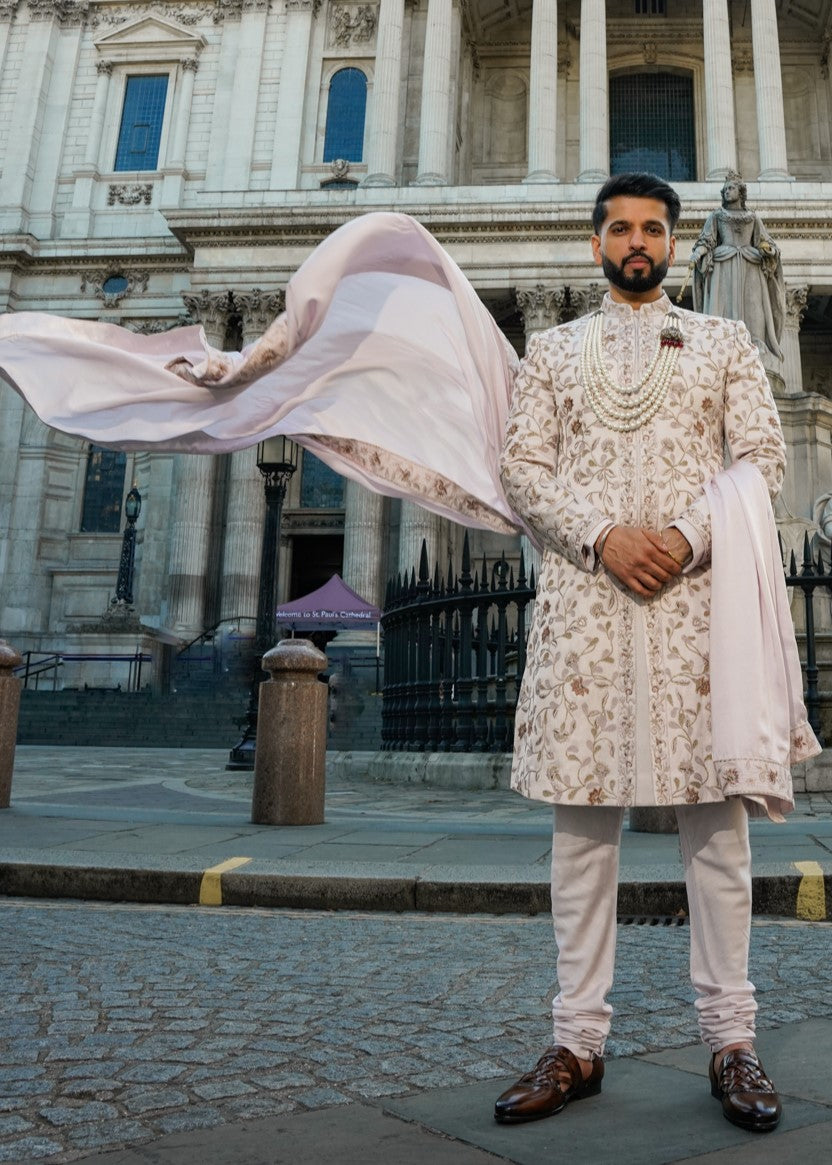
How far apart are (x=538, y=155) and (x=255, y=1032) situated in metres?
32.1

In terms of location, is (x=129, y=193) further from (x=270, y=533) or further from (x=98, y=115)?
(x=270, y=533)

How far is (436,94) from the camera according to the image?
1270 inches

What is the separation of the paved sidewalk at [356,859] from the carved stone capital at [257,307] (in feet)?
75.8

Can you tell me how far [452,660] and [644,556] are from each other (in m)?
7.31

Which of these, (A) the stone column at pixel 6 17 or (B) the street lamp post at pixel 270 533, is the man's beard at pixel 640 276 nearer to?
(B) the street lamp post at pixel 270 533

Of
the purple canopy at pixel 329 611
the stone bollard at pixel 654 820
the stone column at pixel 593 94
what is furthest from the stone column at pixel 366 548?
the stone bollard at pixel 654 820

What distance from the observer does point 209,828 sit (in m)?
6.65

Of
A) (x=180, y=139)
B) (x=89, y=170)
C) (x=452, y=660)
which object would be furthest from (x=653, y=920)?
(x=89, y=170)

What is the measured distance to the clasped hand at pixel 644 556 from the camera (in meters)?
2.41

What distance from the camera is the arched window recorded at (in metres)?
36.2

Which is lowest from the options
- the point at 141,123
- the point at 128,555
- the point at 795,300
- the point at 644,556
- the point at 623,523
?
the point at 644,556

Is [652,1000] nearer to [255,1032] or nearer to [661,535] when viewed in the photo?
[255,1032]

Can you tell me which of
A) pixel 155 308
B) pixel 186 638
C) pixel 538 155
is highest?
pixel 538 155

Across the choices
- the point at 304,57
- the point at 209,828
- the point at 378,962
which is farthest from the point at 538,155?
the point at 378,962
